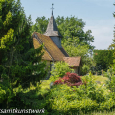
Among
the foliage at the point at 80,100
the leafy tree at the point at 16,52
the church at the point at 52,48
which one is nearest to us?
the leafy tree at the point at 16,52

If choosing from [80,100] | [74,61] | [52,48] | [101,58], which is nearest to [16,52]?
[80,100]

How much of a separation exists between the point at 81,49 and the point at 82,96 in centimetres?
2564

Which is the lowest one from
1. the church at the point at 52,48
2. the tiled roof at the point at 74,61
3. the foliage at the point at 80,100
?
the foliage at the point at 80,100

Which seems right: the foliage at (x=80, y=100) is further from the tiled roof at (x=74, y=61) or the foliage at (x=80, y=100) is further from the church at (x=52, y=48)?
the tiled roof at (x=74, y=61)

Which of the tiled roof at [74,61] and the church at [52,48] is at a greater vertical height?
the church at [52,48]

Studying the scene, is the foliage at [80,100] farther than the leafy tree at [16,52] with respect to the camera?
Yes

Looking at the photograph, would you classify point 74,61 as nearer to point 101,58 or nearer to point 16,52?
point 101,58

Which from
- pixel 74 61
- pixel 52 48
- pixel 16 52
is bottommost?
pixel 74 61

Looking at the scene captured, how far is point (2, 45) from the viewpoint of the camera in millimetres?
5805

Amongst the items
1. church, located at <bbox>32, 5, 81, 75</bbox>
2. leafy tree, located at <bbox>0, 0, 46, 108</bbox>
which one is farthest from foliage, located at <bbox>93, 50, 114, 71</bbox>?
leafy tree, located at <bbox>0, 0, 46, 108</bbox>

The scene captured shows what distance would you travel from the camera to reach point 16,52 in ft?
22.6

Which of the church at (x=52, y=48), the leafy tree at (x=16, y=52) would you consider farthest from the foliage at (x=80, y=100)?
the church at (x=52, y=48)

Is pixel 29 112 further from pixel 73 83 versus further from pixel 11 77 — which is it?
pixel 73 83

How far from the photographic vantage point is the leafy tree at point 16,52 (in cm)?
614
